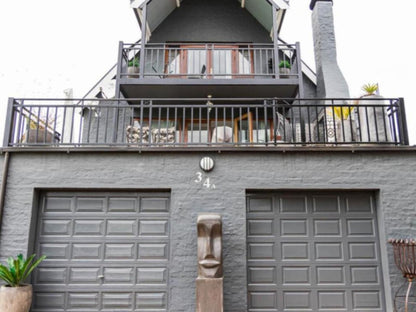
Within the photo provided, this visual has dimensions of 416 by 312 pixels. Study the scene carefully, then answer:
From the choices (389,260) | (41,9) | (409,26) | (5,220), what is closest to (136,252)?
(5,220)

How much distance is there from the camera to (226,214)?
5.70 m

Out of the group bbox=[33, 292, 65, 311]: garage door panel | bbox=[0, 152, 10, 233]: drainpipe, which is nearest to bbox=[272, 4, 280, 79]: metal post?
bbox=[0, 152, 10, 233]: drainpipe

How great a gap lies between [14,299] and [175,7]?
9.03 m

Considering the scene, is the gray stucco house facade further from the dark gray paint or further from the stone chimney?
the dark gray paint

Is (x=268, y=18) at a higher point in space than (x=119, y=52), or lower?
higher

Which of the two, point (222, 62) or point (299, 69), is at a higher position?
point (222, 62)

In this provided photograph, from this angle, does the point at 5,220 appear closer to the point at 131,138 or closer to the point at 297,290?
the point at 131,138

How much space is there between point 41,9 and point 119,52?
19.8m

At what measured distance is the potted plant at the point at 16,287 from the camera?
4.99 meters

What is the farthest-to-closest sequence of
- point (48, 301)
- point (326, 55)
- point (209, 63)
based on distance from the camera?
point (326, 55), point (209, 63), point (48, 301)

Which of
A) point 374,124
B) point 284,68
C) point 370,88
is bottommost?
point 374,124

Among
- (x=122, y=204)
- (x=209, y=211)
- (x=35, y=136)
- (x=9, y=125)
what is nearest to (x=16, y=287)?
(x=122, y=204)

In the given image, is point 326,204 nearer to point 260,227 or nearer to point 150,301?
point 260,227

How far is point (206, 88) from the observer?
8688mm
